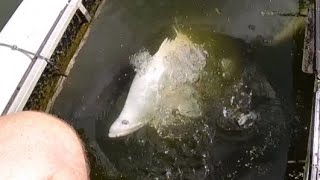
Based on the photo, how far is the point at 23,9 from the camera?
4617 millimetres

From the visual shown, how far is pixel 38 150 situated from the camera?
2.45 metres

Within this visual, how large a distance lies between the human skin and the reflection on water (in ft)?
5.69

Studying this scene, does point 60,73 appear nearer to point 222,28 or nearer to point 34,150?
point 222,28

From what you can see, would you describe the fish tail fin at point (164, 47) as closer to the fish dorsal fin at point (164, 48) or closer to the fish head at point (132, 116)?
the fish dorsal fin at point (164, 48)

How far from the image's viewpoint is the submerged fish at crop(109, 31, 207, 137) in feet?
14.6

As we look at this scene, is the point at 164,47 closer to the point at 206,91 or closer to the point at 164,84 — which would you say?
the point at 164,84

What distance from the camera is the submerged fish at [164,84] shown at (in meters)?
4.46

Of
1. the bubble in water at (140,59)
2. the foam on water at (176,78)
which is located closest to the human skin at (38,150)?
the foam on water at (176,78)

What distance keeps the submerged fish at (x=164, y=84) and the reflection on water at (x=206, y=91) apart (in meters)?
0.11

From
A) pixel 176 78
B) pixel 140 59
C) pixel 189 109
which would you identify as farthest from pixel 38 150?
pixel 140 59

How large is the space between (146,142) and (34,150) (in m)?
2.06

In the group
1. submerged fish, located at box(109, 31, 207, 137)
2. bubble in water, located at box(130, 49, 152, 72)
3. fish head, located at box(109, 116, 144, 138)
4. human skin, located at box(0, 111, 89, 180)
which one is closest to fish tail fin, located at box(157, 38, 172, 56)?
submerged fish, located at box(109, 31, 207, 137)

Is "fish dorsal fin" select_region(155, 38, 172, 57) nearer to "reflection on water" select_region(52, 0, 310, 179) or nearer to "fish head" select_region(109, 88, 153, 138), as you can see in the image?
"reflection on water" select_region(52, 0, 310, 179)

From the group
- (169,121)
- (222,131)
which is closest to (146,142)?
(169,121)
